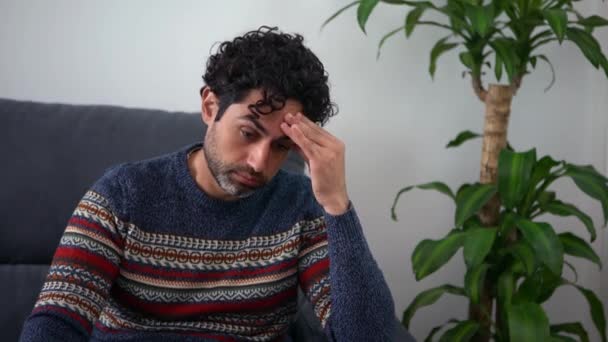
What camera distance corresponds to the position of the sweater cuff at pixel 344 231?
117 cm

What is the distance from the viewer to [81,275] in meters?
1.08

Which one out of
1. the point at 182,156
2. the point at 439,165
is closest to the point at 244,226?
the point at 182,156

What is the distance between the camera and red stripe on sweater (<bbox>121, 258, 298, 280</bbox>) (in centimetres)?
118

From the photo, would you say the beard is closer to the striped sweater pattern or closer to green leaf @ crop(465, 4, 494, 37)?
the striped sweater pattern

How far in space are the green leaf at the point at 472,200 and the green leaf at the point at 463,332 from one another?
0.29 metres

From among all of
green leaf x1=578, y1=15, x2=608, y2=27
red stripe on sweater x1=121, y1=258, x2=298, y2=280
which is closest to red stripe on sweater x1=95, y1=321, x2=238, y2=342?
red stripe on sweater x1=121, y1=258, x2=298, y2=280

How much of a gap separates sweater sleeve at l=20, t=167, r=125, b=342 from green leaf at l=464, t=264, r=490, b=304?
831mm

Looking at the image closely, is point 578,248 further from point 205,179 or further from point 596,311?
point 205,179

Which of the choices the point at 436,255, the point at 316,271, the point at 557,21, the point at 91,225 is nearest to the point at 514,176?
the point at 436,255

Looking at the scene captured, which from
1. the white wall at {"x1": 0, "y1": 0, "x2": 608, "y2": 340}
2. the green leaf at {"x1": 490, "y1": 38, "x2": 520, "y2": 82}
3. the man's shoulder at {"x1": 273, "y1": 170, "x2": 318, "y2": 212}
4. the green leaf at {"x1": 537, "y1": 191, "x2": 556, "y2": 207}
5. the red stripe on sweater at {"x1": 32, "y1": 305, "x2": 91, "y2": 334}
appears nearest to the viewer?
the red stripe on sweater at {"x1": 32, "y1": 305, "x2": 91, "y2": 334}

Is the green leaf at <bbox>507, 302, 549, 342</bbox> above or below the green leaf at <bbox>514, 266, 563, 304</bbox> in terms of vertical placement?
below

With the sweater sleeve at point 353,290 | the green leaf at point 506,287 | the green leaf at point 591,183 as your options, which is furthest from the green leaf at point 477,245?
the sweater sleeve at point 353,290

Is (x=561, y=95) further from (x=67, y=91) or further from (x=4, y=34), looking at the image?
(x=4, y=34)

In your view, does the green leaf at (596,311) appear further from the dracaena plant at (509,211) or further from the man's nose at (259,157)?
the man's nose at (259,157)
